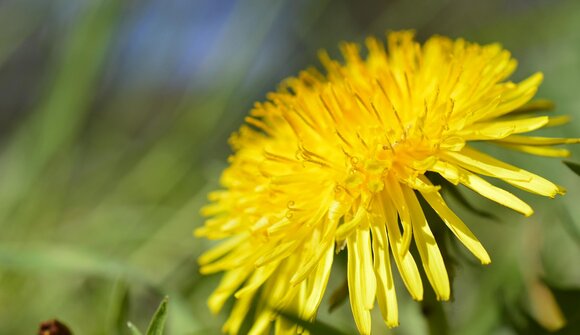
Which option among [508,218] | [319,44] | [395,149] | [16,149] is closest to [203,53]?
[319,44]

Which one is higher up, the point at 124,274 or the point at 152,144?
the point at 152,144

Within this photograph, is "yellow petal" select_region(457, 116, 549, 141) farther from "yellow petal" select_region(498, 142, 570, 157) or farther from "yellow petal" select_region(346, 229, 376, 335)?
"yellow petal" select_region(346, 229, 376, 335)

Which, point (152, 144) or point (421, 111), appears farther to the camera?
point (152, 144)

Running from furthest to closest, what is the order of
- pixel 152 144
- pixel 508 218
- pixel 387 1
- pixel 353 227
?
pixel 387 1
pixel 152 144
pixel 508 218
pixel 353 227

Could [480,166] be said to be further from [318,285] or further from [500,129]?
[318,285]

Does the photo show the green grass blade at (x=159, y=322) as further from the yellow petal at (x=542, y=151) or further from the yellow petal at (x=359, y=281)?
the yellow petal at (x=542, y=151)

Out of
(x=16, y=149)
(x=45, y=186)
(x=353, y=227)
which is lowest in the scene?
(x=353, y=227)

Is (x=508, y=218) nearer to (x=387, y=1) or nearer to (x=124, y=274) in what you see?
(x=124, y=274)
